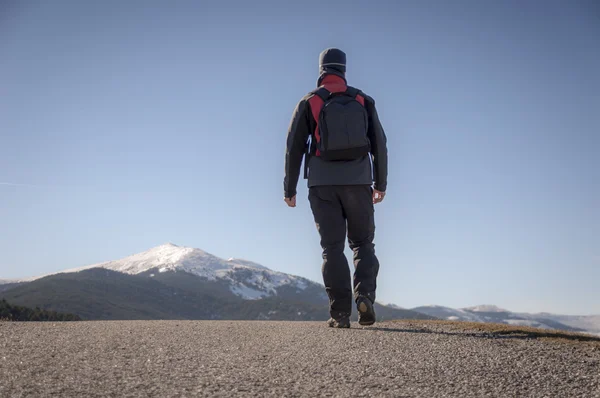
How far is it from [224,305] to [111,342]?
142557mm

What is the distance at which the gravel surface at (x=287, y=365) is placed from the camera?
3.79 meters

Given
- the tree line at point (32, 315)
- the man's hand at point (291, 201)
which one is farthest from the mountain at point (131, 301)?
the man's hand at point (291, 201)

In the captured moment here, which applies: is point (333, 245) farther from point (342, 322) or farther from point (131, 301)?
point (131, 301)

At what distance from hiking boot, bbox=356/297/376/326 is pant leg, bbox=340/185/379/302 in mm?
136

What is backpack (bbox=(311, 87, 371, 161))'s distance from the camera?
25.2 ft

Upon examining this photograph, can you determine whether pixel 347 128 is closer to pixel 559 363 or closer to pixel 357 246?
pixel 357 246

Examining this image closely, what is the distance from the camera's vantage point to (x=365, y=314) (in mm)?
7520

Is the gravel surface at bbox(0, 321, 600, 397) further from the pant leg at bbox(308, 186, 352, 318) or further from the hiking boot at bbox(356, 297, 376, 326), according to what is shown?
the pant leg at bbox(308, 186, 352, 318)

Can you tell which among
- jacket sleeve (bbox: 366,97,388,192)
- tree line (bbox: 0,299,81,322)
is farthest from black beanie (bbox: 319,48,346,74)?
tree line (bbox: 0,299,81,322)

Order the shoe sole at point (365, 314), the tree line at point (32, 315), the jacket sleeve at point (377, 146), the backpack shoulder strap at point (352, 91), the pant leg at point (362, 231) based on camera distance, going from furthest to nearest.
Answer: the tree line at point (32, 315), the jacket sleeve at point (377, 146), the backpack shoulder strap at point (352, 91), the pant leg at point (362, 231), the shoe sole at point (365, 314)

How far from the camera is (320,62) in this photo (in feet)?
27.8

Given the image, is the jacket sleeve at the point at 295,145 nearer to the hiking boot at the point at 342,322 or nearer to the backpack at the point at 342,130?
the backpack at the point at 342,130

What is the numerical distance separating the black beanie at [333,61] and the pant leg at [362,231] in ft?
5.81

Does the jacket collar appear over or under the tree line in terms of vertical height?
over
